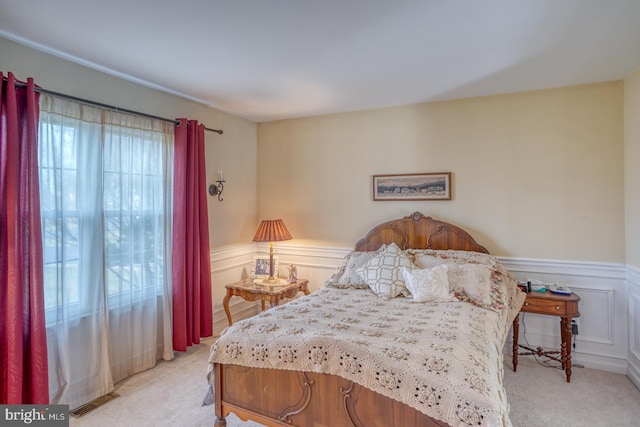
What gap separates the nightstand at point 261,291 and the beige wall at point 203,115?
57 cm

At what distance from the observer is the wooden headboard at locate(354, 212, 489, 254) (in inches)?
128

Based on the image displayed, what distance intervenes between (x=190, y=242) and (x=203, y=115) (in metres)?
1.36

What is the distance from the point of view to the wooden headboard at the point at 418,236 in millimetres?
3256

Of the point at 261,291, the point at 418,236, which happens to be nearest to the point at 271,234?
the point at 261,291

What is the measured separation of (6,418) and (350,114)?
368 centimetres

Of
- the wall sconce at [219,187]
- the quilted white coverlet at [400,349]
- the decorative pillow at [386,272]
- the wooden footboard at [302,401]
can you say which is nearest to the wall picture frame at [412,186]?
the decorative pillow at [386,272]

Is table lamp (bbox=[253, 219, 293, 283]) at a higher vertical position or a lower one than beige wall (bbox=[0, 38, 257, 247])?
lower

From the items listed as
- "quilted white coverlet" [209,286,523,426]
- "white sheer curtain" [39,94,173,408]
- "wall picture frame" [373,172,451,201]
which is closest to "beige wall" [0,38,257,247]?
"white sheer curtain" [39,94,173,408]

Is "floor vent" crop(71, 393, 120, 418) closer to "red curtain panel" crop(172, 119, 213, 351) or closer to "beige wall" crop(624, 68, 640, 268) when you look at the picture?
"red curtain panel" crop(172, 119, 213, 351)

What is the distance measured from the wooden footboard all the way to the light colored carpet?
388 millimetres

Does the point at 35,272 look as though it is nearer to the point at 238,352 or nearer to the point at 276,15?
the point at 238,352

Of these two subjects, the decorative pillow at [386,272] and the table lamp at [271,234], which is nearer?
the decorative pillow at [386,272]

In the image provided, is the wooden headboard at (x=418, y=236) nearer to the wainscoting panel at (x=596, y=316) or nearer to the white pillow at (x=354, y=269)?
the white pillow at (x=354, y=269)

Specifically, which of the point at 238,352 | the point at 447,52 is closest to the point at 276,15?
the point at 447,52
